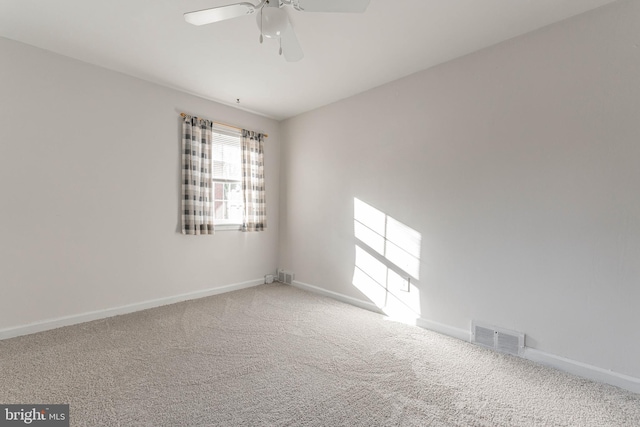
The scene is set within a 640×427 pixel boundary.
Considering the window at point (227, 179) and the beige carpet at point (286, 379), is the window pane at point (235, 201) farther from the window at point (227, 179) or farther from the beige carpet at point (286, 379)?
A: the beige carpet at point (286, 379)

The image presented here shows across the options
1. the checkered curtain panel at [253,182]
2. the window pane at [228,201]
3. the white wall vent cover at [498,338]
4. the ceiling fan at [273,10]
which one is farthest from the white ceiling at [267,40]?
the white wall vent cover at [498,338]

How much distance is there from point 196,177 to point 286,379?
252 centimetres

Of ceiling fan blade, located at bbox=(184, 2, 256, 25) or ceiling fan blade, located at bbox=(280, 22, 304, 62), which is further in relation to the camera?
ceiling fan blade, located at bbox=(280, 22, 304, 62)

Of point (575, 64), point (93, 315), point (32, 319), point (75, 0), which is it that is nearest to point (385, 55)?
point (575, 64)

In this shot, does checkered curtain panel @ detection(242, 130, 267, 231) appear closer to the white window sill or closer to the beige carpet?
the white window sill

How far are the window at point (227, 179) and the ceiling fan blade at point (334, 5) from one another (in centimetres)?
244

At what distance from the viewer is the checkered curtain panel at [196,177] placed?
3273mm

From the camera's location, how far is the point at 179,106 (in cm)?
326

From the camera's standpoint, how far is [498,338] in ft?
7.29

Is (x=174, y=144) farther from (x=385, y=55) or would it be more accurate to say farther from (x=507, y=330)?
(x=507, y=330)

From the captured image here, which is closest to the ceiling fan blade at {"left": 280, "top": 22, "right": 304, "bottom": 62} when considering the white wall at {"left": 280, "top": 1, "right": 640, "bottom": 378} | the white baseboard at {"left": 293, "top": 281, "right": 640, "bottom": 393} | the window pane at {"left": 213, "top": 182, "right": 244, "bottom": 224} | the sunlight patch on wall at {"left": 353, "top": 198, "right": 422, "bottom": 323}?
the white wall at {"left": 280, "top": 1, "right": 640, "bottom": 378}

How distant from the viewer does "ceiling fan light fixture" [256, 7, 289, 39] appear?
150 centimetres

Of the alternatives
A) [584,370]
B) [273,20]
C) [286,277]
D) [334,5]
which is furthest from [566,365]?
[286,277]

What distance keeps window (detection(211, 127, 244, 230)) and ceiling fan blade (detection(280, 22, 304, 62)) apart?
6.35 ft
